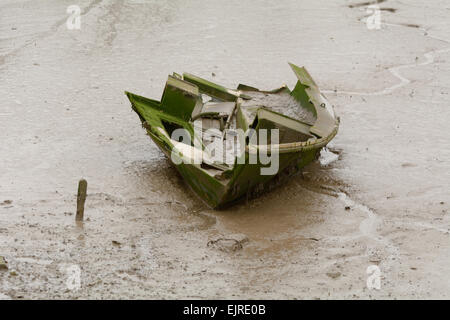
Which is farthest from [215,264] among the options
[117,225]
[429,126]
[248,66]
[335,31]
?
[335,31]

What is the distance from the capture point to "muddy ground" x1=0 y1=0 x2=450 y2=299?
26.4 feet

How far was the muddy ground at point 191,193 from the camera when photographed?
805cm

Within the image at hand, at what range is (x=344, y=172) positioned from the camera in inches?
429

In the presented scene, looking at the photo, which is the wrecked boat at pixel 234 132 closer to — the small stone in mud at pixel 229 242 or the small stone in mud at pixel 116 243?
the small stone in mud at pixel 229 242

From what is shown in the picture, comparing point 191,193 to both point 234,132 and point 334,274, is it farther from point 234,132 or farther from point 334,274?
point 334,274

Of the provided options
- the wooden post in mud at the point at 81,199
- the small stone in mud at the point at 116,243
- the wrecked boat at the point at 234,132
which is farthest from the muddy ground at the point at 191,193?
the wrecked boat at the point at 234,132

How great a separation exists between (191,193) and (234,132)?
126 cm

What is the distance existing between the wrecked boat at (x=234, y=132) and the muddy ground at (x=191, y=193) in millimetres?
495

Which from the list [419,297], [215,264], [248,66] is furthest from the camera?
[248,66]

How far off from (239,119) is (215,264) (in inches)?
130

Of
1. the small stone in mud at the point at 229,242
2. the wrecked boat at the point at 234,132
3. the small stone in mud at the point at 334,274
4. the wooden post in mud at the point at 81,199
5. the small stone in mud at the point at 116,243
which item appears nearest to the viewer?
the small stone in mud at the point at 334,274

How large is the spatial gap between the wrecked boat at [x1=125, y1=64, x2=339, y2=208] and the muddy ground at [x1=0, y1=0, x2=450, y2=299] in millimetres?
495

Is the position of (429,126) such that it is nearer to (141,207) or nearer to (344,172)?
(344,172)

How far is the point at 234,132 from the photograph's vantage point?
428 inches
